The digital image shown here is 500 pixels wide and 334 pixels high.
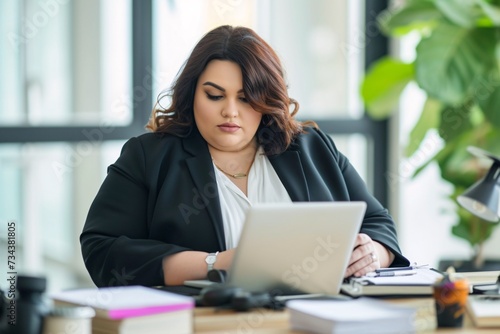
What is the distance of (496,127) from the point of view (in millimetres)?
3848

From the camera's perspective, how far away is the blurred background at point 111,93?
4.36 metres

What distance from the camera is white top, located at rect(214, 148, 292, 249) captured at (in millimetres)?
2447

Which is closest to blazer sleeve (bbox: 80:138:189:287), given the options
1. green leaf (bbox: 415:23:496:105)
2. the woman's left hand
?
the woman's left hand

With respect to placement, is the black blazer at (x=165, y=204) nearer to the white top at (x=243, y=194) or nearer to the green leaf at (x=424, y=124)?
the white top at (x=243, y=194)

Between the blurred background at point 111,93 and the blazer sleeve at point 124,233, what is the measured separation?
1.96 meters

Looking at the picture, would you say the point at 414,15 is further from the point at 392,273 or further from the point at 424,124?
the point at 392,273

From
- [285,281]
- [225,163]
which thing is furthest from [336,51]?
[285,281]

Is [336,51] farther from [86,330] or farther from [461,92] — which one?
[86,330]

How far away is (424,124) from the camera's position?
4.24 meters

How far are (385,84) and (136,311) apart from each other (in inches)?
120

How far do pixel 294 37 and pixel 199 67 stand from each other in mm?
2532

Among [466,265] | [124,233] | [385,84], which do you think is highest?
[385,84]

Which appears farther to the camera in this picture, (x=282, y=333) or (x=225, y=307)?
(x=225, y=307)

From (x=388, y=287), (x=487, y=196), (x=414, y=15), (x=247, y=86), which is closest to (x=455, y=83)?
(x=414, y=15)
